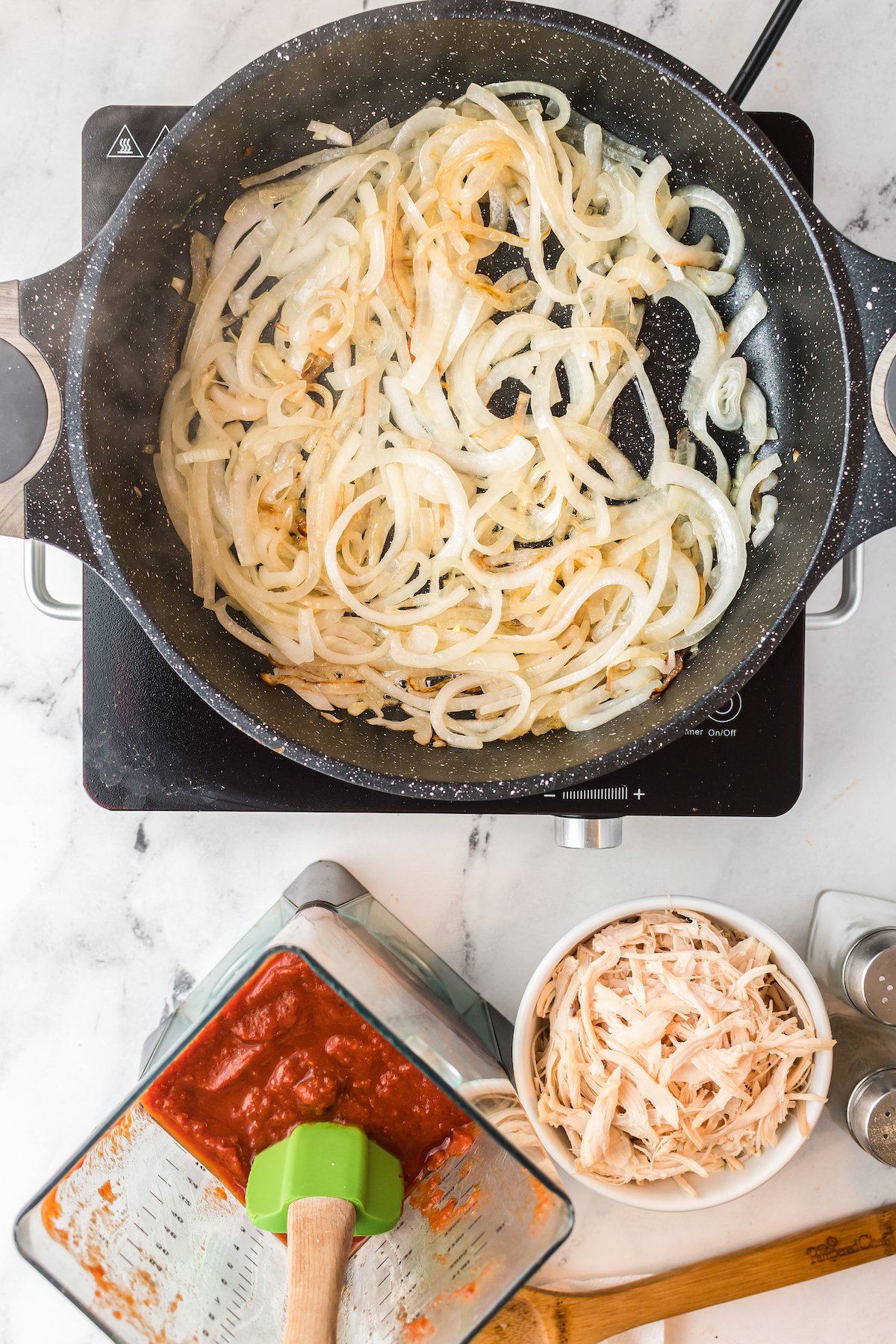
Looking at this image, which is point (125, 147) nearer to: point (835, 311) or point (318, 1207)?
point (835, 311)

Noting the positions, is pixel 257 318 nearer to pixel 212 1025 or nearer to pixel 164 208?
pixel 164 208

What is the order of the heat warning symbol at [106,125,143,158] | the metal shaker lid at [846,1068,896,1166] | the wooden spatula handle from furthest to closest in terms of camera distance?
1. the metal shaker lid at [846,1068,896,1166]
2. the heat warning symbol at [106,125,143,158]
3. the wooden spatula handle

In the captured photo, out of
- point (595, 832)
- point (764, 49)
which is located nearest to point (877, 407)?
point (764, 49)

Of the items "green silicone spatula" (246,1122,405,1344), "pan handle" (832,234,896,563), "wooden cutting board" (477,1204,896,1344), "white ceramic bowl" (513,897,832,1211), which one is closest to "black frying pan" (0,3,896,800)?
"pan handle" (832,234,896,563)

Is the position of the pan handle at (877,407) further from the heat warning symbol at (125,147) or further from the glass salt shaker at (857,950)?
the heat warning symbol at (125,147)

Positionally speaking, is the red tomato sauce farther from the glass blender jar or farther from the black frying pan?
the black frying pan

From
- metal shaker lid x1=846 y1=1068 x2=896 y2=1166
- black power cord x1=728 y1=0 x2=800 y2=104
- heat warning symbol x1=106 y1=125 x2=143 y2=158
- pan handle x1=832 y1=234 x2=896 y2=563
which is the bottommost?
metal shaker lid x1=846 y1=1068 x2=896 y2=1166
